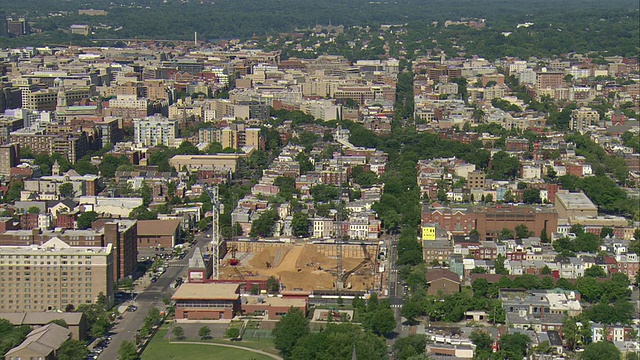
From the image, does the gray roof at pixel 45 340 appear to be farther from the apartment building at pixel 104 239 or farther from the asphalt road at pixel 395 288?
the asphalt road at pixel 395 288

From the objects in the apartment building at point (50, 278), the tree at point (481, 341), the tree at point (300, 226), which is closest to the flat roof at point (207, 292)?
the apartment building at point (50, 278)

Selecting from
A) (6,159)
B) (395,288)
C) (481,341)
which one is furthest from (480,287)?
(6,159)

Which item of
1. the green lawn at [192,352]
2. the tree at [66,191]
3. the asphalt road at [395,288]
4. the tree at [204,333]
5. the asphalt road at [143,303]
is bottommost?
the asphalt road at [143,303]

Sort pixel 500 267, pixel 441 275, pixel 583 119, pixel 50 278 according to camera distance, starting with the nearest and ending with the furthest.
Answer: pixel 50 278
pixel 441 275
pixel 500 267
pixel 583 119

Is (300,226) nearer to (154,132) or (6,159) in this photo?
(6,159)

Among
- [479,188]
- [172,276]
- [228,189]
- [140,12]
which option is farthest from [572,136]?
[140,12]

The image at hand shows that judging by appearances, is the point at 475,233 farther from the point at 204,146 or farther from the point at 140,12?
the point at 140,12

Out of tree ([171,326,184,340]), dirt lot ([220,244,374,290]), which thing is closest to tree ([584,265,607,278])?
dirt lot ([220,244,374,290])
